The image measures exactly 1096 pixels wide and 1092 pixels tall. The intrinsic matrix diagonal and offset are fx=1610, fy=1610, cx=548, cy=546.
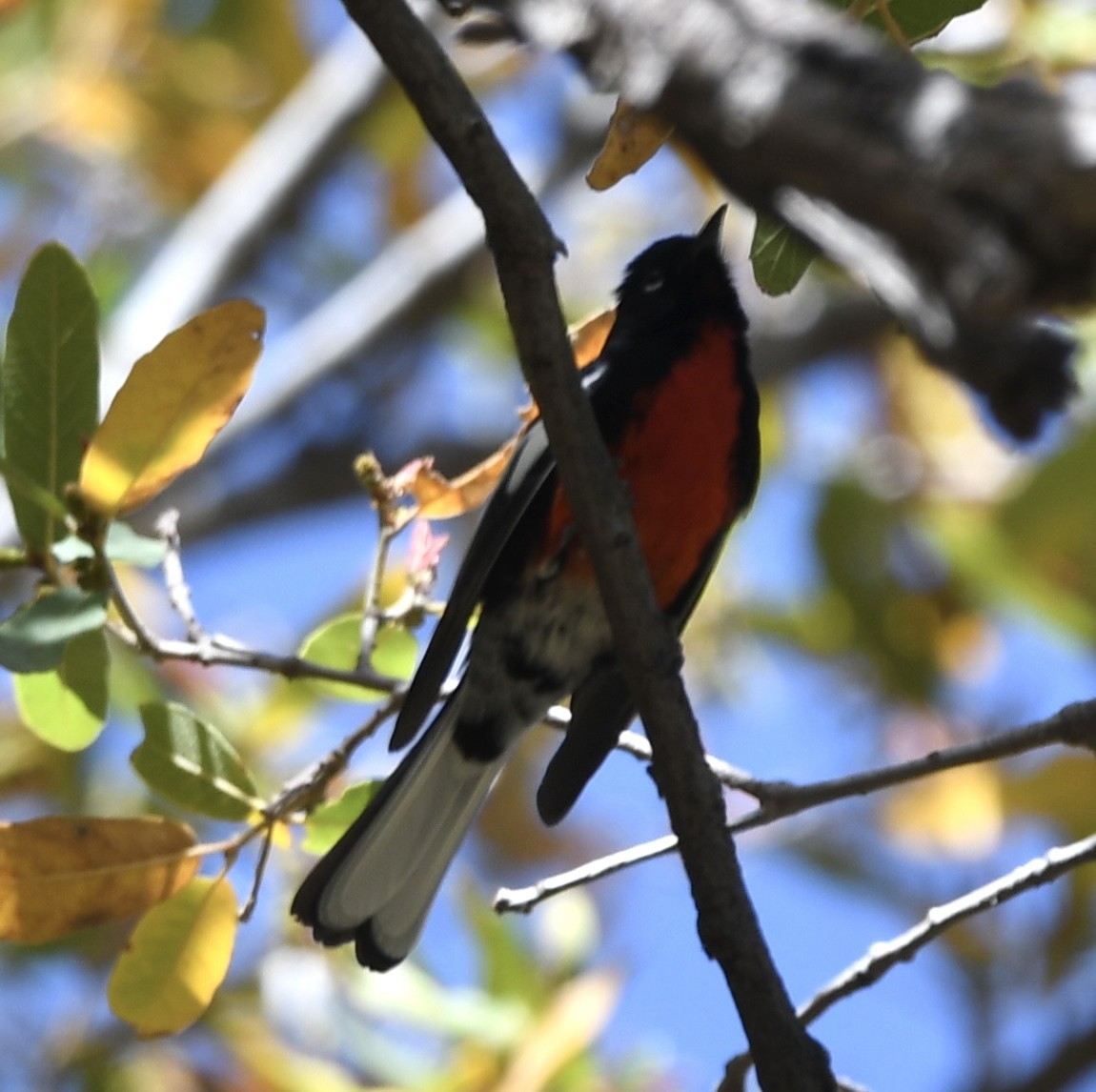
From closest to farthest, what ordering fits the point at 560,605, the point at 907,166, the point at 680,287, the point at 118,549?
the point at 907,166, the point at 118,549, the point at 560,605, the point at 680,287

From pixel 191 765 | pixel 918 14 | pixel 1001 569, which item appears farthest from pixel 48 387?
pixel 1001 569

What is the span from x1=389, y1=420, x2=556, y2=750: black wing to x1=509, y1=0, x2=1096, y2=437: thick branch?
1384 mm

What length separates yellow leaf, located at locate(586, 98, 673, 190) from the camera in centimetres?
190

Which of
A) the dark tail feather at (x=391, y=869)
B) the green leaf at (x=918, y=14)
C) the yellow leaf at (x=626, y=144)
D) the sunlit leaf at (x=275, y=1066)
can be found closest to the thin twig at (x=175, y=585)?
the dark tail feather at (x=391, y=869)

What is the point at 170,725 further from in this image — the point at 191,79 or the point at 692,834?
the point at 191,79

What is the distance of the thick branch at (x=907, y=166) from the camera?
2.75 ft

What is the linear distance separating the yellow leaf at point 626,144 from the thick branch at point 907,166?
0.87m

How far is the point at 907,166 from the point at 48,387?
1.51 meters

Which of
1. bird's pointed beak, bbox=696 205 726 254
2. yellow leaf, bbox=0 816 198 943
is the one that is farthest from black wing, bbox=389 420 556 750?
bird's pointed beak, bbox=696 205 726 254

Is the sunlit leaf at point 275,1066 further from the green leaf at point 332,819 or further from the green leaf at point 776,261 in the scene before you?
the green leaf at point 776,261

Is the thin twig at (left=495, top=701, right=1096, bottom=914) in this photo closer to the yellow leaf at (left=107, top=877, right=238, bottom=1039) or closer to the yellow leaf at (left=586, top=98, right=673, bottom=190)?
the yellow leaf at (left=107, top=877, right=238, bottom=1039)

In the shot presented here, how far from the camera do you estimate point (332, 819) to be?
235 centimetres

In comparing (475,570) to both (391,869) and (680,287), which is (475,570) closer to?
(391,869)

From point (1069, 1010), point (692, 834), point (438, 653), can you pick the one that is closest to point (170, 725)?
point (438, 653)
